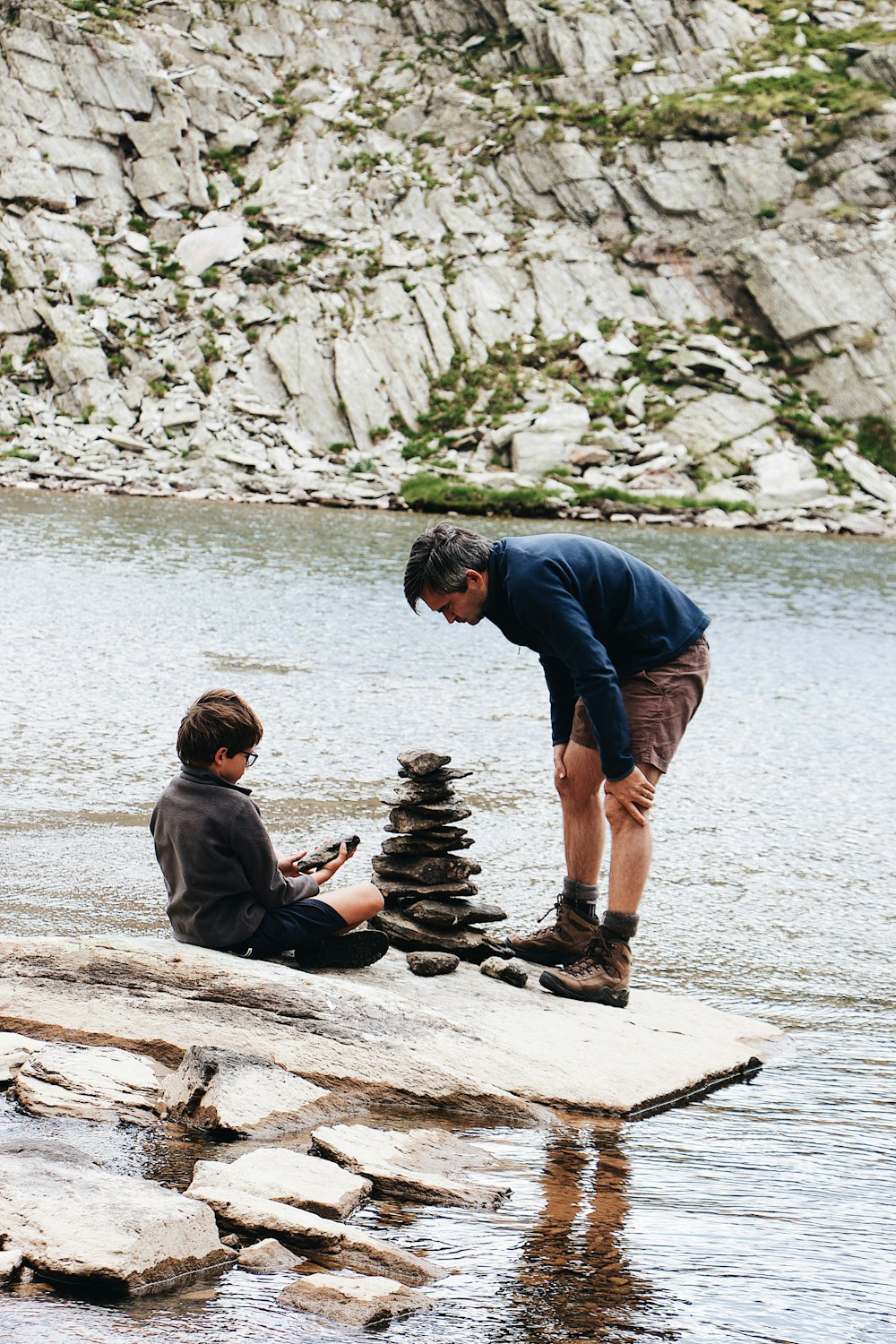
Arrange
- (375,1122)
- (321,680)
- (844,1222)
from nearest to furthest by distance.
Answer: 1. (844,1222)
2. (375,1122)
3. (321,680)

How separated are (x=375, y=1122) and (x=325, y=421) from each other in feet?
152

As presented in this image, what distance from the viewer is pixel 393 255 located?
181 feet

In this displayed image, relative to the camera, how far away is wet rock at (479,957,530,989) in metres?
6.51

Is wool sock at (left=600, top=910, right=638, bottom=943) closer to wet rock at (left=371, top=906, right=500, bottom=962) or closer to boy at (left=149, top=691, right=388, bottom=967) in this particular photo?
wet rock at (left=371, top=906, right=500, bottom=962)

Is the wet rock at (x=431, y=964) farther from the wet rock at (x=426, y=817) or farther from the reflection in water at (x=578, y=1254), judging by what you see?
the reflection in water at (x=578, y=1254)

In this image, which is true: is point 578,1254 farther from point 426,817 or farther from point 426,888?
point 426,817

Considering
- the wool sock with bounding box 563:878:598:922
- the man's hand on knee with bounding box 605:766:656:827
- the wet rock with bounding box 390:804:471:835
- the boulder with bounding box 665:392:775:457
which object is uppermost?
the boulder with bounding box 665:392:775:457

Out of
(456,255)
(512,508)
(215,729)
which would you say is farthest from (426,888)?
(456,255)

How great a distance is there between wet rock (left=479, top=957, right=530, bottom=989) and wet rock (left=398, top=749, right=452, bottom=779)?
3.13 feet

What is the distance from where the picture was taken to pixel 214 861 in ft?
18.6

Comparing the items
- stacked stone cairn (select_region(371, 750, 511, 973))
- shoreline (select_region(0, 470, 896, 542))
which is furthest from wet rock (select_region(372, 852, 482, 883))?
shoreline (select_region(0, 470, 896, 542))

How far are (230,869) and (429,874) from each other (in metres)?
1.37

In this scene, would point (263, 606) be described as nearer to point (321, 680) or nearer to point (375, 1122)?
point (321, 680)

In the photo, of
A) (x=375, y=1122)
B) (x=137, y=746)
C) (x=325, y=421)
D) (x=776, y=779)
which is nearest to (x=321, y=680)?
(x=137, y=746)
